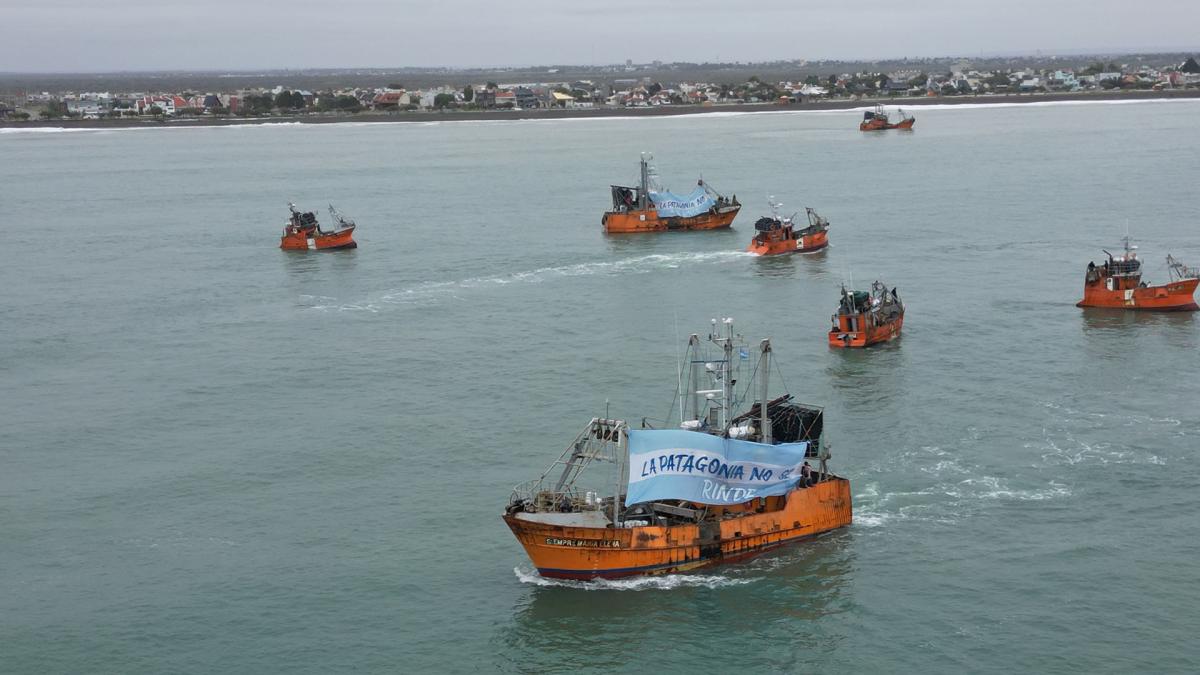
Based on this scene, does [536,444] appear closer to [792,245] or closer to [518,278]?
[518,278]

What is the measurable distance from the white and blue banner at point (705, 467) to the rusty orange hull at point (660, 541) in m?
0.93

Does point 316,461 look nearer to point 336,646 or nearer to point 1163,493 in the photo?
point 336,646

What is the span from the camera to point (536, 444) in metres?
53.3

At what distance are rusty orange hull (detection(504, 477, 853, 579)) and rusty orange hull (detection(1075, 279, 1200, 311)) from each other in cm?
3783

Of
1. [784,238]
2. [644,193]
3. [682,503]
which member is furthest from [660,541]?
[644,193]

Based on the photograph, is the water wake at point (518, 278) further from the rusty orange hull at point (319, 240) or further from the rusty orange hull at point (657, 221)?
the rusty orange hull at point (319, 240)

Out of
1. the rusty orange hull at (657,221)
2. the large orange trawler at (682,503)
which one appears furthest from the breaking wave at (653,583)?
the rusty orange hull at (657,221)

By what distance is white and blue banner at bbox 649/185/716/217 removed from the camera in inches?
4353

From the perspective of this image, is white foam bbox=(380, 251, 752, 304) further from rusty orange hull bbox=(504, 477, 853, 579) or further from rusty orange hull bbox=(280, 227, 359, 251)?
rusty orange hull bbox=(504, 477, 853, 579)

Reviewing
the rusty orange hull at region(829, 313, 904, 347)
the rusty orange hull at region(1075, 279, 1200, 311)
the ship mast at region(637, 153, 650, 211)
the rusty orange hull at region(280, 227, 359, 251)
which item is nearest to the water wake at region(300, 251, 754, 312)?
the ship mast at region(637, 153, 650, 211)

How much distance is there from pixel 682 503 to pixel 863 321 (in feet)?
91.5

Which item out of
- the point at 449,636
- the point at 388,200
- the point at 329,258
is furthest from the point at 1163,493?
the point at 388,200

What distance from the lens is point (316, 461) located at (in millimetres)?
52625

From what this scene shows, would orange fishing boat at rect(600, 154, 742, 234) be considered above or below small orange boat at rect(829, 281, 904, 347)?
above
